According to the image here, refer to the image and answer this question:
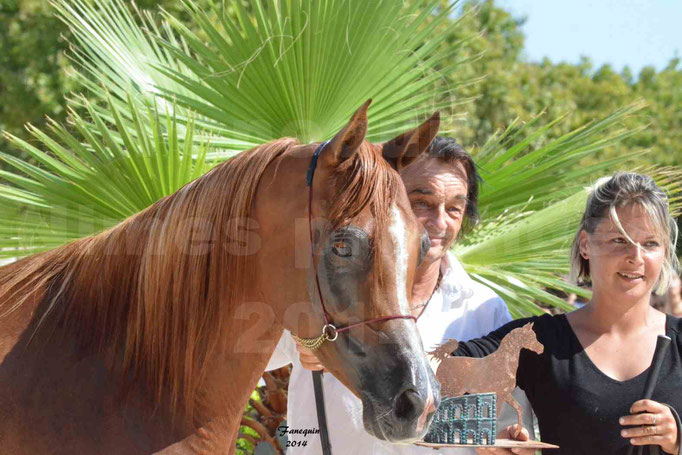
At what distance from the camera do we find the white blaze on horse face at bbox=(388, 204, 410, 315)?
193 cm

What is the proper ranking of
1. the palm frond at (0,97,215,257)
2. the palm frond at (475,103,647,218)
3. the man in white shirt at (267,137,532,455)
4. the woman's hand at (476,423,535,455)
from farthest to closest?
the palm frond at (475,103,647,218)
the palm frond at (0,97,215,257)
the man in white shirt at (267,137,532,455)
the woman's hand at (476,423,535,455)

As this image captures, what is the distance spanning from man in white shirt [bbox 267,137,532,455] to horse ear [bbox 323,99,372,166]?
0.83 m

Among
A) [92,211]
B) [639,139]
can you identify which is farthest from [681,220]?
[92,211]

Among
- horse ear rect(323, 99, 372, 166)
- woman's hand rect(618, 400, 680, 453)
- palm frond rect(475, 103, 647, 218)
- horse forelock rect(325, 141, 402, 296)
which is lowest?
woman's hand rect(618, 400, 680, 453)

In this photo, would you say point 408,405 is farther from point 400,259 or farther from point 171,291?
point 171,291

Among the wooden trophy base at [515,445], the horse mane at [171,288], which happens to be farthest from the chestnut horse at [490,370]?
the horse mane at [171,288]

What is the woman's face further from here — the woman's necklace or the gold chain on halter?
the gold chain on halter

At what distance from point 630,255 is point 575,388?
1.56 feet

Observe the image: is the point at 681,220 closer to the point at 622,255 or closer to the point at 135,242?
the point at 622,255

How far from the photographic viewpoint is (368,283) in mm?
1919

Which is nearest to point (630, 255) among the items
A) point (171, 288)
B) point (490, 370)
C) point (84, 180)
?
point (490, 370)

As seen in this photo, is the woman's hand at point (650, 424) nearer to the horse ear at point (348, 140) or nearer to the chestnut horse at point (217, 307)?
the chestnut horse at point (217, 307)

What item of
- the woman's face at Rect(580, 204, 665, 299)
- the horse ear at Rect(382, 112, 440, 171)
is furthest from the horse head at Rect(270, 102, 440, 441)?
the woman's face at Rect(580, 204, 665, 299)

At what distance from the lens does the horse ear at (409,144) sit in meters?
2.14
